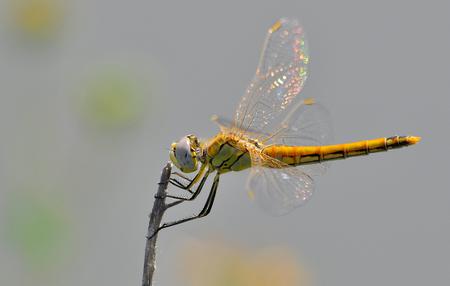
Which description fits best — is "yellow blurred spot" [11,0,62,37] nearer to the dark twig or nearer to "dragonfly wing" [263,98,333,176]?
"dragonfly wing" [263,98,333,176]

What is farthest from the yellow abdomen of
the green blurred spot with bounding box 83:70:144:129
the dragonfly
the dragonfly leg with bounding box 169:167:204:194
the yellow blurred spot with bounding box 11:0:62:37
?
the yellow blurred spot with bounding box 11:0:62:37

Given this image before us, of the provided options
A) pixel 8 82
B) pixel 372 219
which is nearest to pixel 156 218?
pixel 8 82

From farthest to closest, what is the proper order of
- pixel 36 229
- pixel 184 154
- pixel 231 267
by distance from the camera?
pixel 36 229
pixel 231 267
pixel 184 154

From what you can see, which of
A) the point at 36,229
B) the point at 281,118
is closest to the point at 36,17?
the point at 36,229

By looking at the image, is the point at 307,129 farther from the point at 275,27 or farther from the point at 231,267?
the point at 231,267

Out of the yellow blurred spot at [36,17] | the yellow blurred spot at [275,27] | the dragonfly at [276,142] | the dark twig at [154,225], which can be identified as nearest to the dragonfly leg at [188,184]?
the dragonfly at [276,142]

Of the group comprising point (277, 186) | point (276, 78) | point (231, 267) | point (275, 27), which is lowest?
point (231, 267)
